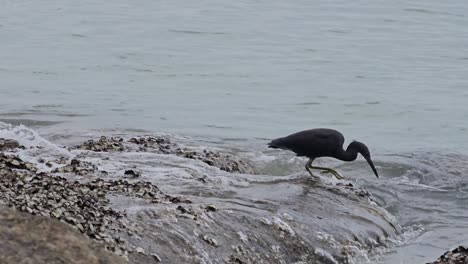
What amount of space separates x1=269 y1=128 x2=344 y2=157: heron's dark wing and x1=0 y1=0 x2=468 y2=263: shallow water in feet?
3.38

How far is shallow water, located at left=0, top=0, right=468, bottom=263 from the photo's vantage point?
13375mm

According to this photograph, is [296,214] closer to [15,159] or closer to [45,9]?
[15,159]

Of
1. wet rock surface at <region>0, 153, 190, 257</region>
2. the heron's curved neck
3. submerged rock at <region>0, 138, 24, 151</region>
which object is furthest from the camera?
the heron's curved neck

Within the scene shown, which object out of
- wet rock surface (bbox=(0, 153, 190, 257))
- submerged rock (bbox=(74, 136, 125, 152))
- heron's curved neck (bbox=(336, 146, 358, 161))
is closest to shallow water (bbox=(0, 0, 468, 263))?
heron's curved neck (bbox=(336, 146, 358, 161))

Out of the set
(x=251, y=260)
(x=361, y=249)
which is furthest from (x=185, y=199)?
(x=361, y=249)

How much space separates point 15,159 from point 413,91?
1258 cm

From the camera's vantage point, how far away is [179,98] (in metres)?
A: 19.2

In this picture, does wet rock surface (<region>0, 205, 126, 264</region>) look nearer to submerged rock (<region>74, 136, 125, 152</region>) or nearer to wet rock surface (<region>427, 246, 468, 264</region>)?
wet rock surface (<region>427, 246, 468, 264</region>)

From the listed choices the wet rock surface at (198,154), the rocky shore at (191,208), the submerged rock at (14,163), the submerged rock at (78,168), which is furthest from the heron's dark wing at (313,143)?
the submerged rock at (14,163)

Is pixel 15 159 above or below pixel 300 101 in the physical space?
above

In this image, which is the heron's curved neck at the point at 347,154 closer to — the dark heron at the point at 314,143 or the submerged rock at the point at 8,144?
the dark heron at the point at 314,143

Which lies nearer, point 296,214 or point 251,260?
point 251,260

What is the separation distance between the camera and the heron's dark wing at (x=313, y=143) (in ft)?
34.8

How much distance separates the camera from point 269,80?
20875mm
